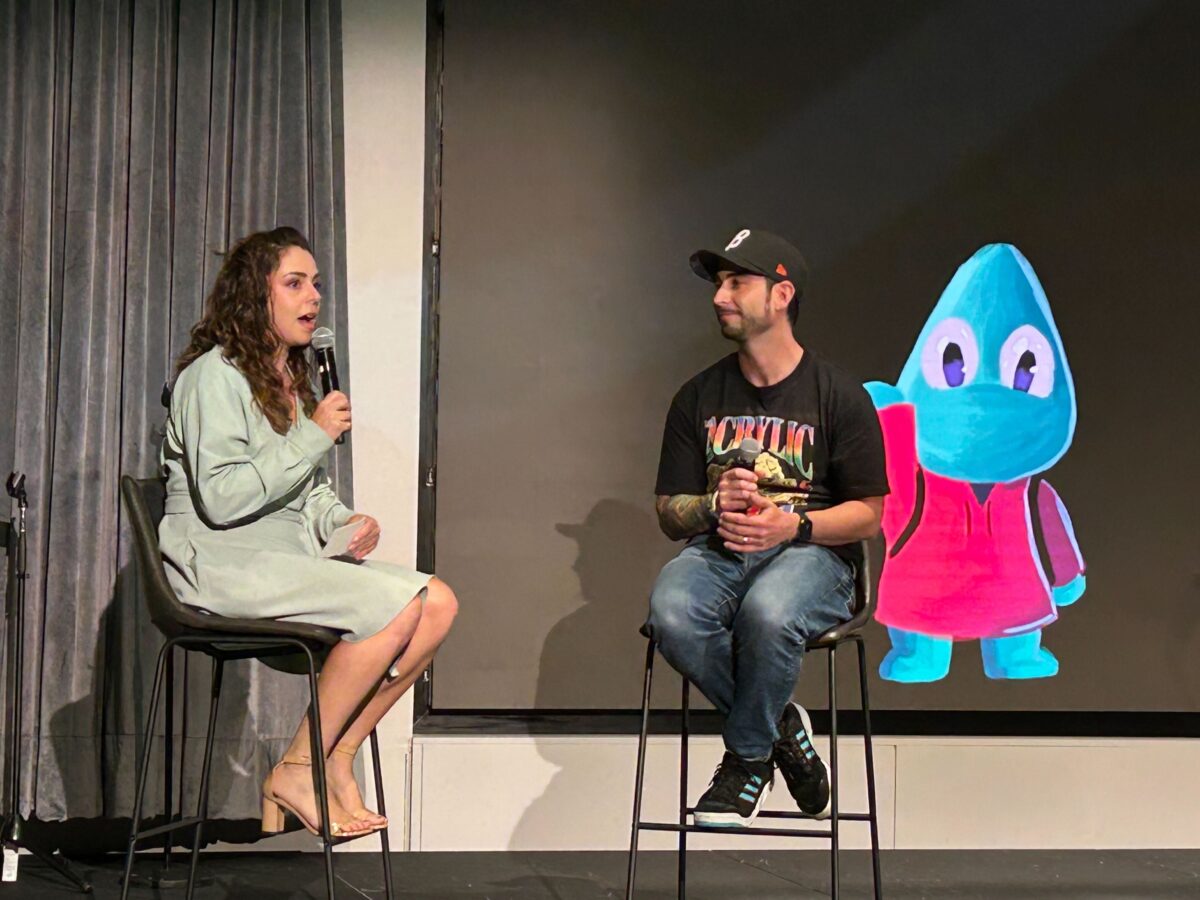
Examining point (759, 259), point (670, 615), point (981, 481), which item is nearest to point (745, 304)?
point (759, 259)

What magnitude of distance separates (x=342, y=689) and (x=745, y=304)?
3.74 feet

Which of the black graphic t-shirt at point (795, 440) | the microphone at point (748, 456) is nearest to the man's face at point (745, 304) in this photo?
the black graphic t-shirt at point (795, 440)

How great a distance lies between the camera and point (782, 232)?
13.0 feet

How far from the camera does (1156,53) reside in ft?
13.5

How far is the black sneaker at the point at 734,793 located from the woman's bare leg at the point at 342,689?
2.19 ft

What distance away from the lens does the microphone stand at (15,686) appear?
10.6ft

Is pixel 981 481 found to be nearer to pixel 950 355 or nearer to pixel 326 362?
pixel 950 355

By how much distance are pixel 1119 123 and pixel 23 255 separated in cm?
302

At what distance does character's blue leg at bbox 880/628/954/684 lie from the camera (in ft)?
12.9

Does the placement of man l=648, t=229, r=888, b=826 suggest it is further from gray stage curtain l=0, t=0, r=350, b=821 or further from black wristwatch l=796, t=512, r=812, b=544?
gray stage curtain l=0, t=0, r=350, b=821

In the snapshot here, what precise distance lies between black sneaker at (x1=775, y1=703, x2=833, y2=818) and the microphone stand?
1.61m

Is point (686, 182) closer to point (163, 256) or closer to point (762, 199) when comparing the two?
point (762, 199)

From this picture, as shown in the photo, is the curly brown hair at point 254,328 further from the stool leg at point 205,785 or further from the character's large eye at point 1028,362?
Result: the character's large eye at point 1028,362

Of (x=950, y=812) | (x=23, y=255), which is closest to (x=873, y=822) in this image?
(x=950, y=812)
